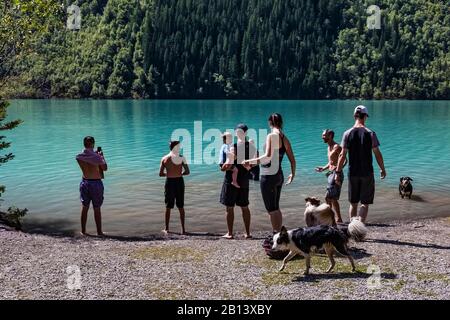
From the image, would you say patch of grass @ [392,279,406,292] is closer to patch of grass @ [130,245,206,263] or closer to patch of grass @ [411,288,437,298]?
patch of grass @ [411,288,437,298]

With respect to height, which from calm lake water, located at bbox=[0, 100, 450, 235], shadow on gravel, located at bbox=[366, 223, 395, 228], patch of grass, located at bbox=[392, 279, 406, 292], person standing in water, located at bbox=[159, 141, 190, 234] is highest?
person standing in water, located at bbox=[159, 141, 190, 234]

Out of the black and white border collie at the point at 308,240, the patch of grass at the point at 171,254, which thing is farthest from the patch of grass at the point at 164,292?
the black and white border collie at the point at 308,240

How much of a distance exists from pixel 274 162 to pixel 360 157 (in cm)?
223

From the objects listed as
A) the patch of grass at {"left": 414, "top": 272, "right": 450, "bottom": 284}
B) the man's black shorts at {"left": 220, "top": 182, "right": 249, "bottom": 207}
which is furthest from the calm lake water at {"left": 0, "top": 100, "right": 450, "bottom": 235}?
the patch of grass at {"left": 414, "top": 272, "right": 450, "bottom": 284}

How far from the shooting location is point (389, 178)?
30.5 metres

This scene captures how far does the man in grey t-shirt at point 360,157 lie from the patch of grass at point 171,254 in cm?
421

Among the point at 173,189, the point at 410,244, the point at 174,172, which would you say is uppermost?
the point at 174,172

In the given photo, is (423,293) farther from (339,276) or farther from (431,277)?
(339,276)

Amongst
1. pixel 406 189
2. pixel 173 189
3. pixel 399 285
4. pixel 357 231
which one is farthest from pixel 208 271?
pixel 406 189

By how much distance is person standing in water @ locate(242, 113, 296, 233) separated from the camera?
468 inches

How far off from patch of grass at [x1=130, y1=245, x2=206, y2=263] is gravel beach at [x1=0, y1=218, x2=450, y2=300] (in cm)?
2

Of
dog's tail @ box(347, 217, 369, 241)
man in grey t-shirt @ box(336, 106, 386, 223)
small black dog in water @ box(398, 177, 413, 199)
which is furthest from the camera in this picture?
small black dog in water @ box(398, 177, 413, 199)

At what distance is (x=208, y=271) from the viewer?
10914 mm
